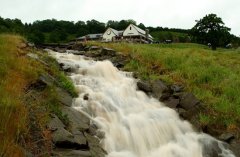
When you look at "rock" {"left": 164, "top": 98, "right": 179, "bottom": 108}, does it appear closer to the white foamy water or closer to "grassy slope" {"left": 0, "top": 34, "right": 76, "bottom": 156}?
the white foamy water

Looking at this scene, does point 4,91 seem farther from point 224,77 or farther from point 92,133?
point 224,77

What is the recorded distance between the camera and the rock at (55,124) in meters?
9.20

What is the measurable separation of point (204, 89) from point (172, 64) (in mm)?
4197

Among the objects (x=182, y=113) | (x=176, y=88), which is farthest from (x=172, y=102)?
(x=176, y=88)

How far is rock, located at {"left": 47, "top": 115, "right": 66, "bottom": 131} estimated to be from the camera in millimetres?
9203

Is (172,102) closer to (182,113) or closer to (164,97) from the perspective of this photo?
(164,97)

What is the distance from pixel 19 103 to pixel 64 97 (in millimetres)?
3608

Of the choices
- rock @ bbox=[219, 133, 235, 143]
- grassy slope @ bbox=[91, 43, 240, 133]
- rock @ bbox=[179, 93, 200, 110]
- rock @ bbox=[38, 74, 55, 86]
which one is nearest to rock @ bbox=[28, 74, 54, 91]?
rock @ bbox=[38, 74, 55, 86]

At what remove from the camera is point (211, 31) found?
193 feet

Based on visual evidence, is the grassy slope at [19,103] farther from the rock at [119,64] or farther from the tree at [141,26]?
the tree at [141,26]

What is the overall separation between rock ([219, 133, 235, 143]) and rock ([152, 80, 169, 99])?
11.3ft

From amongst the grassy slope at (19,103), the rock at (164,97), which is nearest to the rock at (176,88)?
the rock at (164,97)

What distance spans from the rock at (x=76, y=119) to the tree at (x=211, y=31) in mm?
49392

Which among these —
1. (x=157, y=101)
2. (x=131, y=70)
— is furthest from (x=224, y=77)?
(x=157, y=101)
